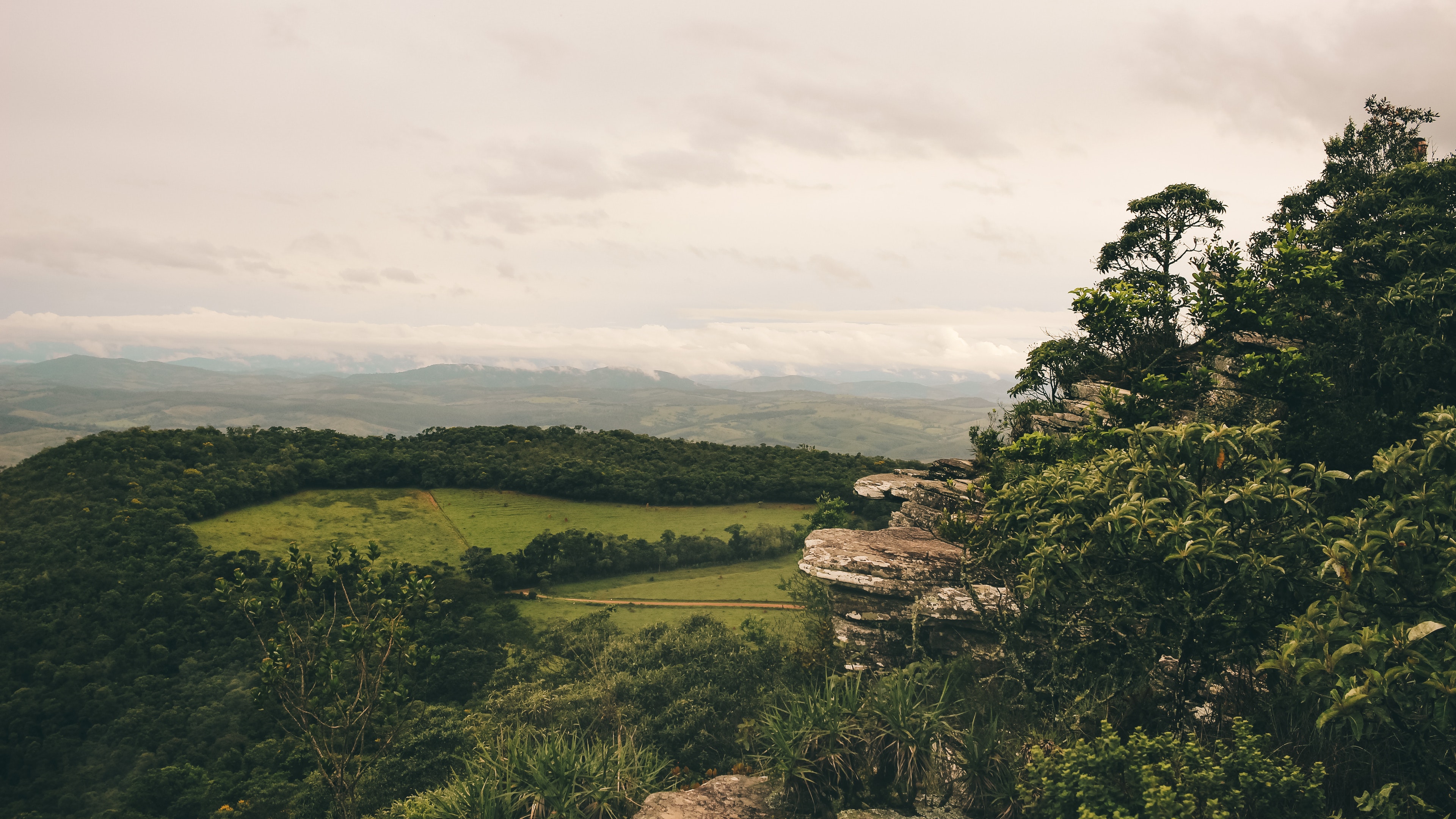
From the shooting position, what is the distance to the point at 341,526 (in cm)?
4659

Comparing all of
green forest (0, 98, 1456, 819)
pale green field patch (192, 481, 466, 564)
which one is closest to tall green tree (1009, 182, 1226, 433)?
green forest (0, 98, 1456, 819)

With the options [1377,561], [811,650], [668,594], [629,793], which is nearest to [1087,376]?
[811,650]

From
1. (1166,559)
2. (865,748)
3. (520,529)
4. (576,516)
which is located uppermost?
(1166,559)

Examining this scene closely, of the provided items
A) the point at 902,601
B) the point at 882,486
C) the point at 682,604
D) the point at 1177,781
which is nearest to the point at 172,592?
the point at 682,604

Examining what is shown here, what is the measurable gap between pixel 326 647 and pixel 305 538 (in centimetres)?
3414

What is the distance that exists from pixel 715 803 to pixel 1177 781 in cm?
895

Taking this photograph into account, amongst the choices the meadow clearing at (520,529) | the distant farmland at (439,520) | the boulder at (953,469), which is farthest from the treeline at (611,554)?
the boulder at (953,469)

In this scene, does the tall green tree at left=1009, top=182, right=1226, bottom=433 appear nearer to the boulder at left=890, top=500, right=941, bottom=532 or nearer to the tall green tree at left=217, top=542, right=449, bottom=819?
the boulder at left=890, top=500, right=941, bottom=532

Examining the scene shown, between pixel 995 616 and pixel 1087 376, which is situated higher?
pixel 1087 376

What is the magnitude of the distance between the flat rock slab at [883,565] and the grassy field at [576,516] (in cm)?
2694

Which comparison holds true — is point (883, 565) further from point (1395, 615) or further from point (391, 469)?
point (391, 469)

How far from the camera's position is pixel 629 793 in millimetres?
14844

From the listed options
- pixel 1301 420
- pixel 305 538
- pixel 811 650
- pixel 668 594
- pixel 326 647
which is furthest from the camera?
pixel 305 538

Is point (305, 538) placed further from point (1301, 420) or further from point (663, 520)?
point (1301, 420)
